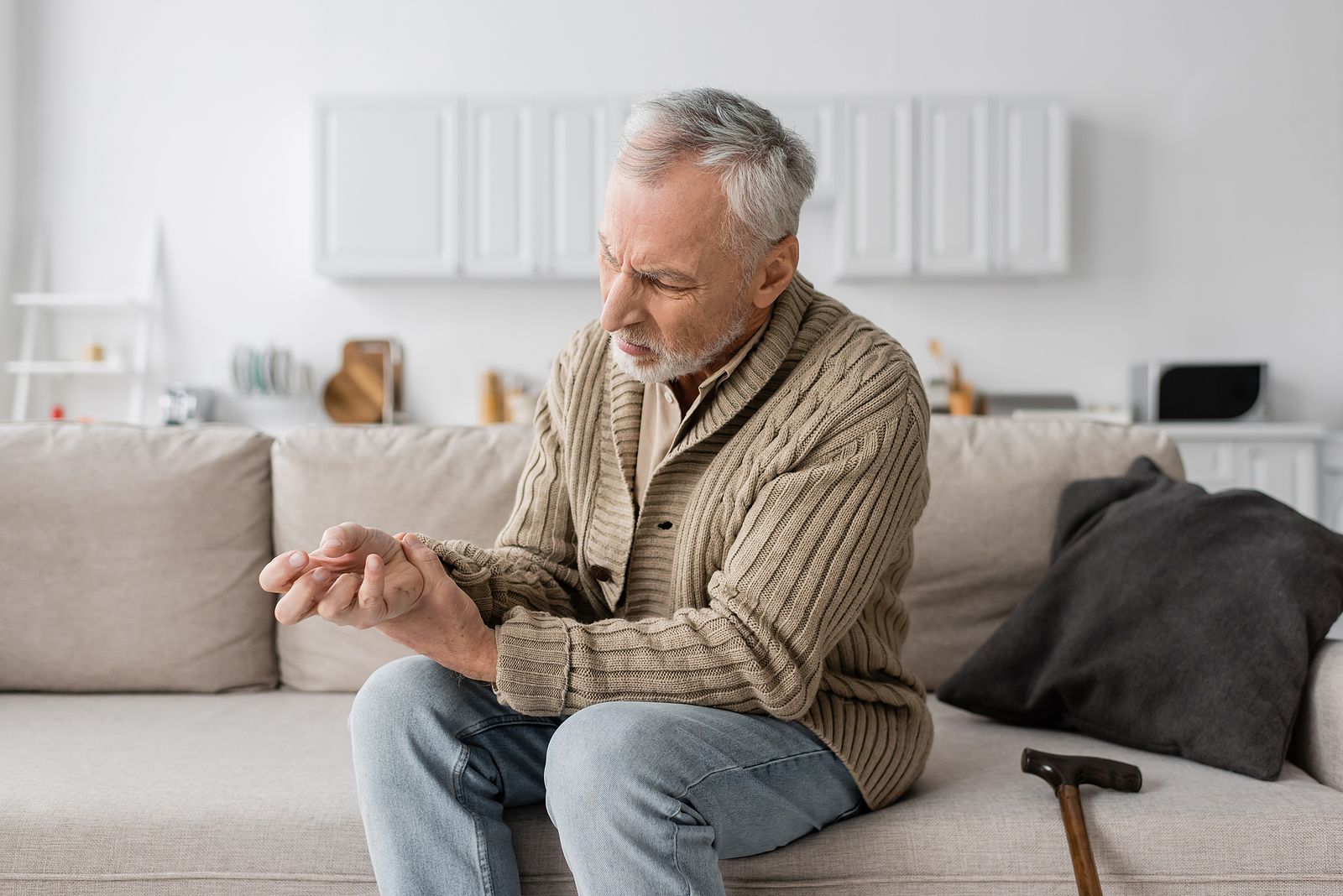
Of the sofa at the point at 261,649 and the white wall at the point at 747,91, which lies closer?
the sofa at the point at 261,649

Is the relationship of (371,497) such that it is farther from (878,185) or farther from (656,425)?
(878,185)

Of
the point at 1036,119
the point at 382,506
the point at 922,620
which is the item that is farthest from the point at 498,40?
the point at 922,620

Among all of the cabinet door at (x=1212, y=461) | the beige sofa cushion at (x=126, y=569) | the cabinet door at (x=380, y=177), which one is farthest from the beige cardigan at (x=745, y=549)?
the cabinet door at (x=1212, y=461)

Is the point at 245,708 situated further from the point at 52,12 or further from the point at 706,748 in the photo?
the point at 52,12

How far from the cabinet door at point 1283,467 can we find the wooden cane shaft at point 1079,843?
3.06 m

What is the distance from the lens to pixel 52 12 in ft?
14.4

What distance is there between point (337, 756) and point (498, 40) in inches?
141

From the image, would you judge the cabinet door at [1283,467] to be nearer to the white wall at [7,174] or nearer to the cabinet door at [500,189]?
the cabinet door at [500,189]

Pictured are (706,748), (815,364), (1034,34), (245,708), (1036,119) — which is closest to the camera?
(706,748)

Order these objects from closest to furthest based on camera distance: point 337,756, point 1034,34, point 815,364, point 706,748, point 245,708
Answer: point 706,748 → point 815,364 → point 337,756 → point 245,708 → point 1034,34

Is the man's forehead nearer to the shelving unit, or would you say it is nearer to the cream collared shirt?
the cream collared shirt

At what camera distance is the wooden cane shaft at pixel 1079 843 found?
3.73 ft

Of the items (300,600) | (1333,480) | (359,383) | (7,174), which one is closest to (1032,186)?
(1333,480)

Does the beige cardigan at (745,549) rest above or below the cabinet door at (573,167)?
below
